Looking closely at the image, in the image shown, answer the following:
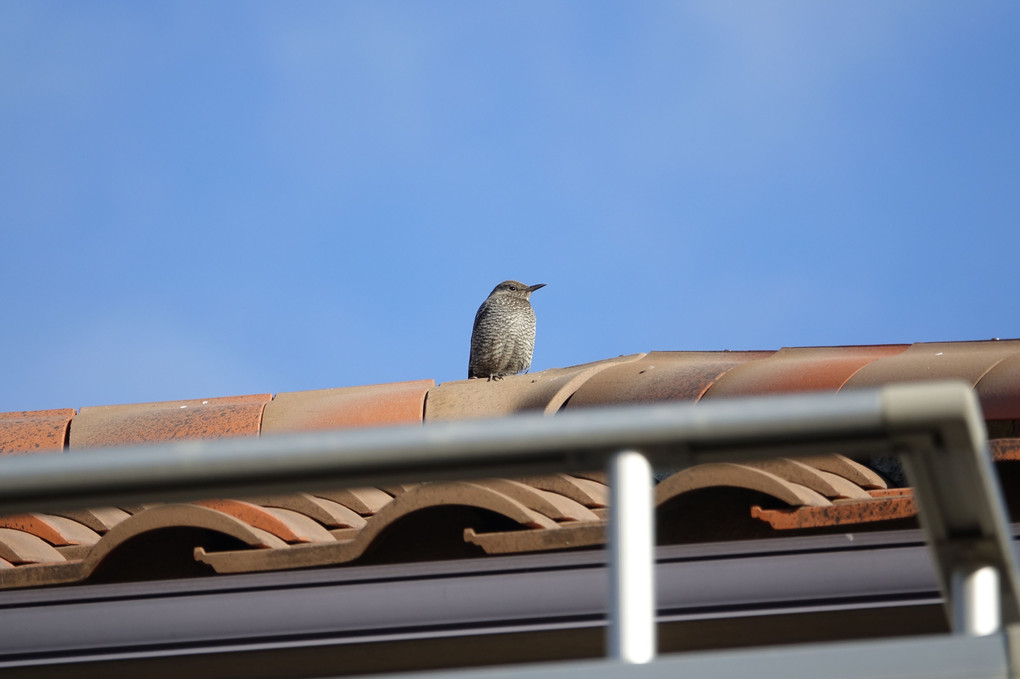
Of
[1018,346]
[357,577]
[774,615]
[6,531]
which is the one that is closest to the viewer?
[774,615]

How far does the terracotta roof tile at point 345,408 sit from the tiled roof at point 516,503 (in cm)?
1

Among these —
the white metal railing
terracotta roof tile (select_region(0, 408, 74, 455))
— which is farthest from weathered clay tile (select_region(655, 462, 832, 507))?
terracotta roof tile (select_region(0, 408, 74, 455))

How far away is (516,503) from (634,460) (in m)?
1.45

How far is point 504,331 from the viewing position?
9.23 metres

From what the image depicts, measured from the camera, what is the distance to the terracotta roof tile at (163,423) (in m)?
4.18

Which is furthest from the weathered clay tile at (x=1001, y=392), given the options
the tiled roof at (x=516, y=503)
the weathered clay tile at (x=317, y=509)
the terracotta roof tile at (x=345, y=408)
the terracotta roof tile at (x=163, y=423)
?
the terracotta roof tile at (x=163, y=423)

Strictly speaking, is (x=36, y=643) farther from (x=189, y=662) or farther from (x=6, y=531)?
(x=6, y=531)

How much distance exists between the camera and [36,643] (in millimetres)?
2465

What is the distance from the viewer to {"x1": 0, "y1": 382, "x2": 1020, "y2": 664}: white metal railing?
937mm

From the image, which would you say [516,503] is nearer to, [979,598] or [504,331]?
[979,598]

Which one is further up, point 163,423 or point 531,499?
point 163,423

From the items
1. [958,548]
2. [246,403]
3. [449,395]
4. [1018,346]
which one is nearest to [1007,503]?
[1018,346]

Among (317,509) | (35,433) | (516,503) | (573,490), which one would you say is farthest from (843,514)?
(35,433)

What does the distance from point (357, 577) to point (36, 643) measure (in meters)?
0.68
